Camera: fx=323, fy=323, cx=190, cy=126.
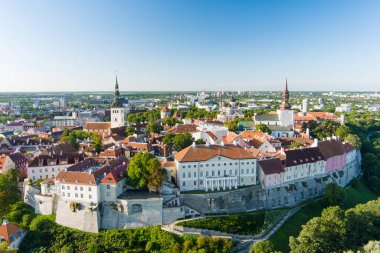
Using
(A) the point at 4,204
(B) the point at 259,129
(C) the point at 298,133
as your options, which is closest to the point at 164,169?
(A) the point at 4,204

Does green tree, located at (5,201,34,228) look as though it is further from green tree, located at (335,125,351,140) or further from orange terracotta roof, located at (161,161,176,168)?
green tree, located at (335,125,351,140)

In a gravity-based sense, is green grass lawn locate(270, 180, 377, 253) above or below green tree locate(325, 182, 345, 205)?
below

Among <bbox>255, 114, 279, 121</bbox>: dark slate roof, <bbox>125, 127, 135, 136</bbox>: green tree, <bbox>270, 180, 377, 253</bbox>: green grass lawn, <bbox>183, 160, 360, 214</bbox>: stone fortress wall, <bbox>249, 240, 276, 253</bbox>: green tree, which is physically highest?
<bbox>255, 114, 279, 121</bbox>: dark slate roof

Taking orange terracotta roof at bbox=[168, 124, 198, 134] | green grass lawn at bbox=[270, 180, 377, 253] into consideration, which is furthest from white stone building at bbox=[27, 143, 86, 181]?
green grass lawn at bbox=[270, 180, 377, 253]

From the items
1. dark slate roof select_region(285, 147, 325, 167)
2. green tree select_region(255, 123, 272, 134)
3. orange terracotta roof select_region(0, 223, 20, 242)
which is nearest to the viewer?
orange terracotta roof select_region(0, 223, 20, 242)

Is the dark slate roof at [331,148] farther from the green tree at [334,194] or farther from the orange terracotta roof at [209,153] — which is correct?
the orange terracotta roof at [209,153]

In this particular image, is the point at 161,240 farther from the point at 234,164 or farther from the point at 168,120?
the point at 168,120

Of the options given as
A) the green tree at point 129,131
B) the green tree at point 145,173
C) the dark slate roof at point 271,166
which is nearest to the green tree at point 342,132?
the dark slate roof at point 271,166
